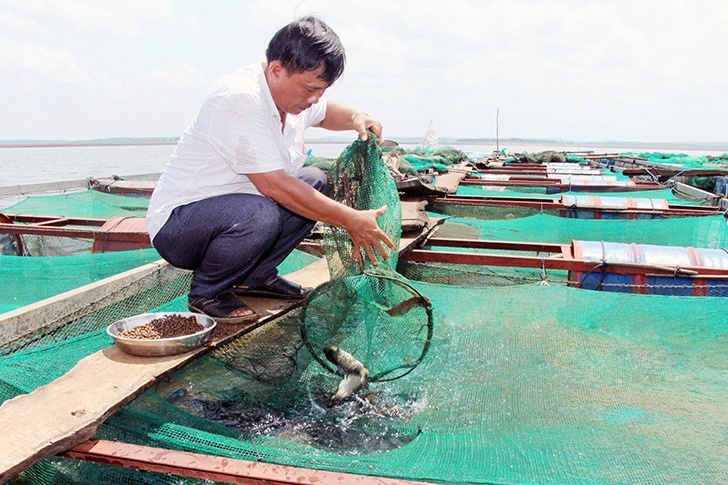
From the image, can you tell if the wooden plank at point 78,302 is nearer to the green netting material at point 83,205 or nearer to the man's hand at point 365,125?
the man's hand at point 365,125

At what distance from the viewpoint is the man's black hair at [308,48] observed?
206cm

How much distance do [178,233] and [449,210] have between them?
14.7 feet

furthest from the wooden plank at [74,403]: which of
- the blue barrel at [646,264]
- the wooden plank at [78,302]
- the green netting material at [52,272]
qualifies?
the blue barrel at [646,264]

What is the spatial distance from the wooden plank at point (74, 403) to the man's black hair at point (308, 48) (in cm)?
111

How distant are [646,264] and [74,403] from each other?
3030mm

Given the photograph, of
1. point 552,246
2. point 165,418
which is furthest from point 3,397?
point 552,246

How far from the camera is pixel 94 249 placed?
187 inches

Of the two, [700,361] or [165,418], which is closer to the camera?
[165,418]

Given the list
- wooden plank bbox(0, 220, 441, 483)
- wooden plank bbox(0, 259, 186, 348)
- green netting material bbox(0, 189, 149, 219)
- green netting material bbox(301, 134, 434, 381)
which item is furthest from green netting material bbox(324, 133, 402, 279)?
green netting material bbox(0, 189, 149, 219)

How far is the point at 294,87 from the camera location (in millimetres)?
A: 2172

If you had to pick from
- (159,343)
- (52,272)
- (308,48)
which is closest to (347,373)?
(159,343)

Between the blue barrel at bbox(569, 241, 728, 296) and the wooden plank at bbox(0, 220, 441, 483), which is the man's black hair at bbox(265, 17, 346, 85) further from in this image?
the blue barrel at bbox(569, 241, 728, 296)

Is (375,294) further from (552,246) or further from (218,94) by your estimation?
(552,246)

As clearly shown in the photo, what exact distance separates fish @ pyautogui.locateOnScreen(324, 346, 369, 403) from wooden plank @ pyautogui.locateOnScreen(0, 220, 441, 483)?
459 millimetres
